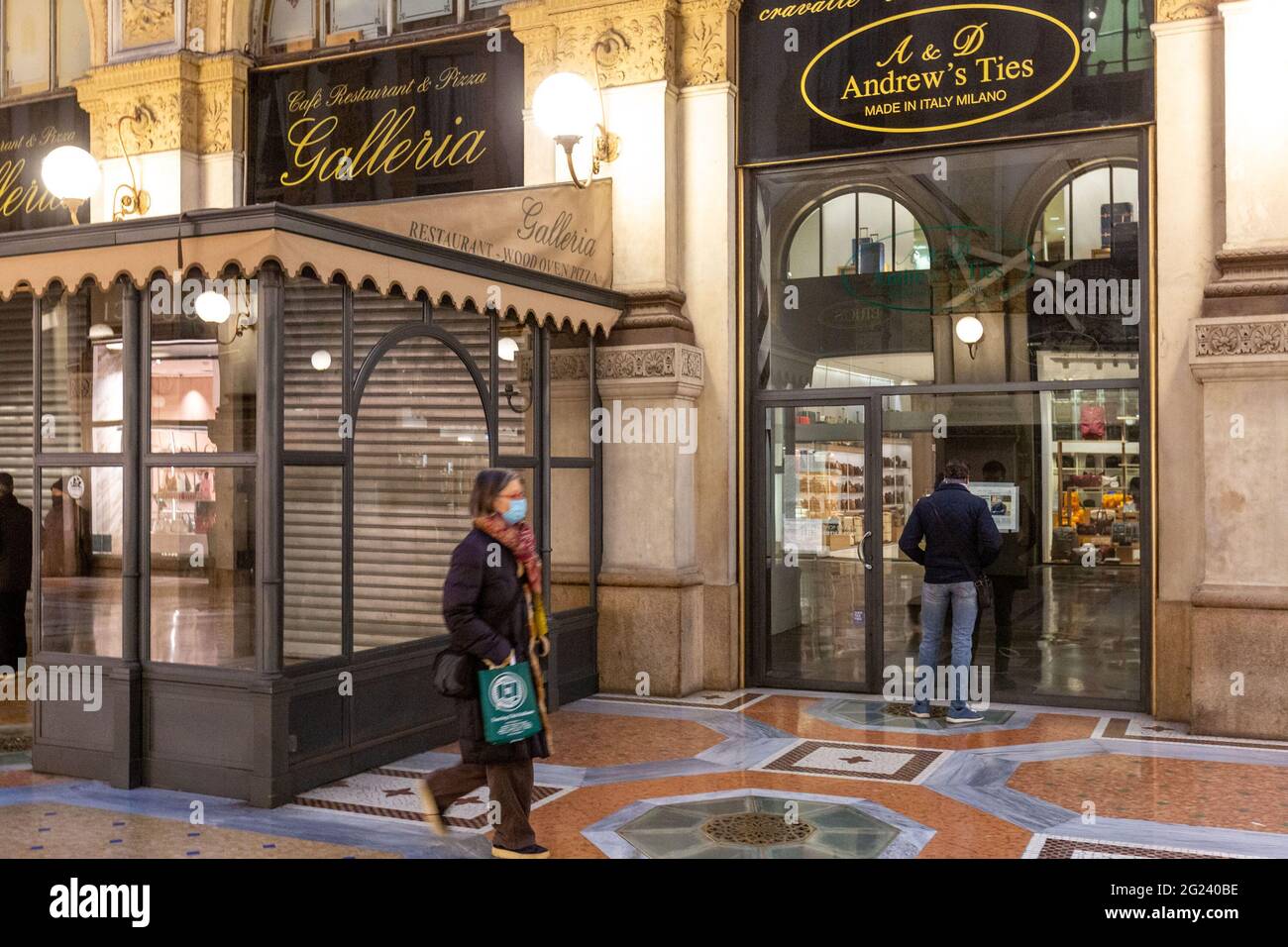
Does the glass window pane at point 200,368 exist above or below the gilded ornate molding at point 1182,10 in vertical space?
below

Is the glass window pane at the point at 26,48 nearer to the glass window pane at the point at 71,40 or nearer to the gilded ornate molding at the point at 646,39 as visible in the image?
the glass window pane at the point at 71,40

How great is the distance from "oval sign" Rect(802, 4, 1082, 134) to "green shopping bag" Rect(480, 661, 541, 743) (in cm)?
626

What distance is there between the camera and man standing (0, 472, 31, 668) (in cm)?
973

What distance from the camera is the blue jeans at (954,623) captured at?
9055 mm

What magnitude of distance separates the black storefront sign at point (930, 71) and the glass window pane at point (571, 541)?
314cm

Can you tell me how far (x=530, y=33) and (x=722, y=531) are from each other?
15.4 ft

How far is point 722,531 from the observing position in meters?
10.4

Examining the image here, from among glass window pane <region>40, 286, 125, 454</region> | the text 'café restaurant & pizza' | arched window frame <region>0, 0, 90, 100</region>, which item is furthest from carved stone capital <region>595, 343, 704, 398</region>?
arched window frame <region>0, 0, 90, 100</region>

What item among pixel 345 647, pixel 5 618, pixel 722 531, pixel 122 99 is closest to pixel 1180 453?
pixel 722 531

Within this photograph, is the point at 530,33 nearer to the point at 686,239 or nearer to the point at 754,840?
the point at 686,239

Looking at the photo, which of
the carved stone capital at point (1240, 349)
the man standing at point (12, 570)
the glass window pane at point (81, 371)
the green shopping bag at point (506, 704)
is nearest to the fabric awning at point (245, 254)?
the glass window pane at point (81, 371)

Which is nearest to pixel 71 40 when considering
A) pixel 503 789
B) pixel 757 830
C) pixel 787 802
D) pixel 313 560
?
pixel 313 560

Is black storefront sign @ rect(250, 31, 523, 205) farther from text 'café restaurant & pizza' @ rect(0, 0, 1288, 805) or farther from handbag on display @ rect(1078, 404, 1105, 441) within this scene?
handbag on display @ rect(1078, 404, 1105, 441)

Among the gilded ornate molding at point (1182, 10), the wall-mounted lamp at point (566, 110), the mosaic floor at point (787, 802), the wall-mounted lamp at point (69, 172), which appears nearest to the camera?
the mosaic floor at point (787, 802)
